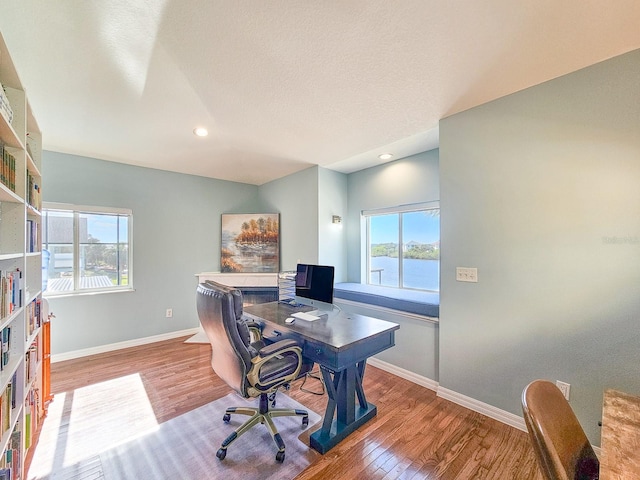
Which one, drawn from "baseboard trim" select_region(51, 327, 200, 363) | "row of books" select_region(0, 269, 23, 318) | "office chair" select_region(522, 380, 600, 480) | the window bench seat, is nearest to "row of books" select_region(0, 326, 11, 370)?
"row of books" select_region(0, 269, 23, 318)

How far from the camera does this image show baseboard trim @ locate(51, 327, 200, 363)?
127 inches

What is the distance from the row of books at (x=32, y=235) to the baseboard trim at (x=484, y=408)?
3.42 metres

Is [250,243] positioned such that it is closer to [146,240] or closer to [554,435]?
[146,240]

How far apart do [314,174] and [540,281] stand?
2.85 meters

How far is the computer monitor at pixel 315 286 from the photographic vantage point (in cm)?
233

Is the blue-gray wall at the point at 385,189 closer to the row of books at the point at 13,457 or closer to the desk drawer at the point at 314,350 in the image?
the desk drawer at the point at 314,350

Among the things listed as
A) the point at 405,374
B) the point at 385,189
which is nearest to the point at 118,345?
the point at 405,374

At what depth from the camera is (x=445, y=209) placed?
8.09ft

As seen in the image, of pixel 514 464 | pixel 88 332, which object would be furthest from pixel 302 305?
pixel 88 332

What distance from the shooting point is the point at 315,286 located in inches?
95.5

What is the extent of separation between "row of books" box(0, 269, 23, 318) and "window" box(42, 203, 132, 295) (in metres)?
2.28

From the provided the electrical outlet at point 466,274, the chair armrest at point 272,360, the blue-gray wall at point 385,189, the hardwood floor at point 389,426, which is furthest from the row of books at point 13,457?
the blue-gray wall at point 385,189

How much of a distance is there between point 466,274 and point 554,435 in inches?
63.4

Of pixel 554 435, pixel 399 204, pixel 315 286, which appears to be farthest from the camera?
pixel 399 204
